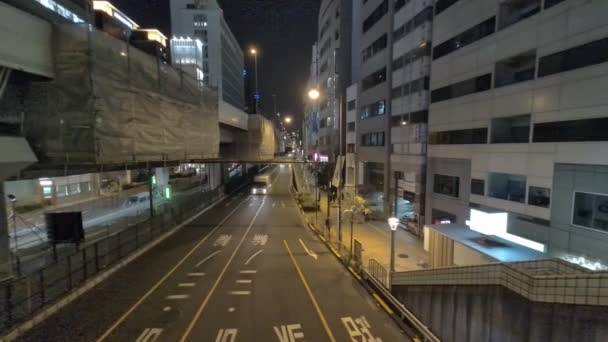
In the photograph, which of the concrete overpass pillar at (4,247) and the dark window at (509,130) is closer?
the concrete overpass pillar at (4,247)

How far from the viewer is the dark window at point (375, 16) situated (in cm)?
2948

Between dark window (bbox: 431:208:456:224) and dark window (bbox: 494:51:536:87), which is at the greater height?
dark window (bbox: 494:51:536:87)

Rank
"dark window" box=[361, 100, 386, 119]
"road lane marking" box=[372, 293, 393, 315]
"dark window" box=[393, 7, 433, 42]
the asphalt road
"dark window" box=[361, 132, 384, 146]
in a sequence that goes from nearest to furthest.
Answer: the asphalt road < "road lane marking" box=[372, 293, 393, 315] < "dark window" box=[393, 7, 433, 42] < "dark window" box=[361, 100, 386, 119] < "dark window" box=[361, 132, 384, 146]

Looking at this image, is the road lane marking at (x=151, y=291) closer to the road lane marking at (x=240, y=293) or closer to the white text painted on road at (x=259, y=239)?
the road lane marking at (x=240, y=293)

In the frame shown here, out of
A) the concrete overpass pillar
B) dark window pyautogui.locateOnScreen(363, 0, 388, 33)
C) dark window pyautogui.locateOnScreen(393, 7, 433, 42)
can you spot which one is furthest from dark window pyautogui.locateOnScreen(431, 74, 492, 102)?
the concrete overpass pillar

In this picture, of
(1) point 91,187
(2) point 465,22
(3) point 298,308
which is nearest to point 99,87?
(3) point 298,308

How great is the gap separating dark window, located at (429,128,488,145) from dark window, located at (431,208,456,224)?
5.27m

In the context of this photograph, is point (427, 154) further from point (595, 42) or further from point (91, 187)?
point (91, 187)

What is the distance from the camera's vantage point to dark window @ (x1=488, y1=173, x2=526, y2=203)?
15.5 metres

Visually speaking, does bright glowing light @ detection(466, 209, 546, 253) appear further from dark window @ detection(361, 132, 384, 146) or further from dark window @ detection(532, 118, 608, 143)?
dark window @ detection(361, 132, 384, 146)

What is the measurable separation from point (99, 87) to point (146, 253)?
9.60 m

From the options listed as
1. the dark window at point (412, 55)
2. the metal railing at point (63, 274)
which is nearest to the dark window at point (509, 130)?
the dark window at point (412, 55)

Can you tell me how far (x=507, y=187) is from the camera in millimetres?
16609

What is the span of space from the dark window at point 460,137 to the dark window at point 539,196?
427 cm
